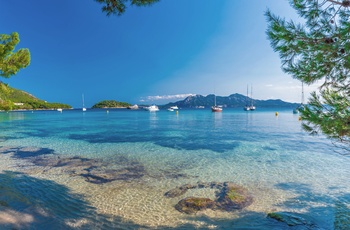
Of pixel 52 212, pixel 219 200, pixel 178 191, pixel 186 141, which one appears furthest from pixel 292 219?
pixel 186 141

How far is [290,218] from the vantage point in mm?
6461

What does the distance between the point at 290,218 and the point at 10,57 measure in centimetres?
1410

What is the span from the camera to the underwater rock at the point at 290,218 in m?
6.22

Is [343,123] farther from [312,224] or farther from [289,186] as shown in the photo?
[289,186]

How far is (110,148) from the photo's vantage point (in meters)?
18.9

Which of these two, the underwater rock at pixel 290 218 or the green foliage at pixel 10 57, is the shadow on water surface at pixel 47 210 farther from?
the green foliage at pixel 10 57

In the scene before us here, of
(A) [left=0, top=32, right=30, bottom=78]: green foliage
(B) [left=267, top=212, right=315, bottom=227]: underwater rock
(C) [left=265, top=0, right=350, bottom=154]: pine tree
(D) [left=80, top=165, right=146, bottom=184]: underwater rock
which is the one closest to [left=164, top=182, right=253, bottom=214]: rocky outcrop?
(B) [left=267, top=212, right=315, bottom=227]: underwater rock

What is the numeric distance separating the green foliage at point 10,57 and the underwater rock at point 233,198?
11647 millimetres

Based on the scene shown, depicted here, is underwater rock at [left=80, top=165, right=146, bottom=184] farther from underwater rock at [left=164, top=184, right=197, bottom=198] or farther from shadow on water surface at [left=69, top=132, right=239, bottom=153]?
shadow on water surface at [left=69, top=132, right=239, bottom=153]

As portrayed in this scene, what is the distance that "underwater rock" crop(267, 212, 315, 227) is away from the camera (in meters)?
6.22

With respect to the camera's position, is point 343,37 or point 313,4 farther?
point 313,4

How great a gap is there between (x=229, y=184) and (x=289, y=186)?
2.85 meters

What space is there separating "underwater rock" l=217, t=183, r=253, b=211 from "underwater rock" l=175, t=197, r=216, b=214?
388mm

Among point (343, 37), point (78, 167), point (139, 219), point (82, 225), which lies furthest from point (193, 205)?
point (78, 167)
